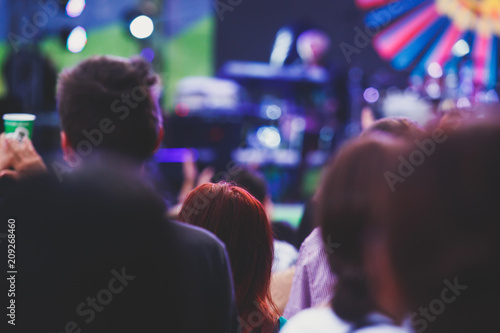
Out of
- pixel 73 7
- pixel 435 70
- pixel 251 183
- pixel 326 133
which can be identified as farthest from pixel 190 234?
pixel 435 70

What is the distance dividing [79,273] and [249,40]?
7631 millimetres

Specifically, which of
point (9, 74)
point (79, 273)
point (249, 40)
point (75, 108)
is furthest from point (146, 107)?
point (249, 40)

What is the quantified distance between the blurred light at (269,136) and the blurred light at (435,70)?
222 cm

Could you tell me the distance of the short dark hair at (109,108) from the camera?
1.13 metres

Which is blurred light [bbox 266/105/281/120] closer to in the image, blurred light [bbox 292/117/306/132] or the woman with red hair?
blurred light [bbox 292/117/306/132]

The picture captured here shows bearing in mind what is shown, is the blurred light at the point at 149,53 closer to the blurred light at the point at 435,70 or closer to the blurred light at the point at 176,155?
the blurred light at the point at 176,155

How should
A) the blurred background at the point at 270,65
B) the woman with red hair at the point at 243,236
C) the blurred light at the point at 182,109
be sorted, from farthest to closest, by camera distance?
the blurred light at the point at 182,109 < the blurred background at the point at 270,65 < the woman with red hair at the point at 243,236

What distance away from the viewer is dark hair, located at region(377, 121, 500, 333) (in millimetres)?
751

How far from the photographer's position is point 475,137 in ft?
2.51

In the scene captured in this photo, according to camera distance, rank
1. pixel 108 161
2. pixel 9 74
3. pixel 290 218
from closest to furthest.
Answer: pixel 108 161, pixel 9 74, pixel 290 218

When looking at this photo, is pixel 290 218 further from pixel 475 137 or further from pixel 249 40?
pixel 475 137

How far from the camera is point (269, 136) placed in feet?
22.8

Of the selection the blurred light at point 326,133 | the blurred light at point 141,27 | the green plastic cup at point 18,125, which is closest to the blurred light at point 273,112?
the blurred light at point 326,133

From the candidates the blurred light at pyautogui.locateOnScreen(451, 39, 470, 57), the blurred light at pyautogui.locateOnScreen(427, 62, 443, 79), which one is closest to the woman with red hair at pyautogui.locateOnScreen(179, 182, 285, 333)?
the blurred light at pyautogui.locateOnScreen(427, 62, 443, 79)
